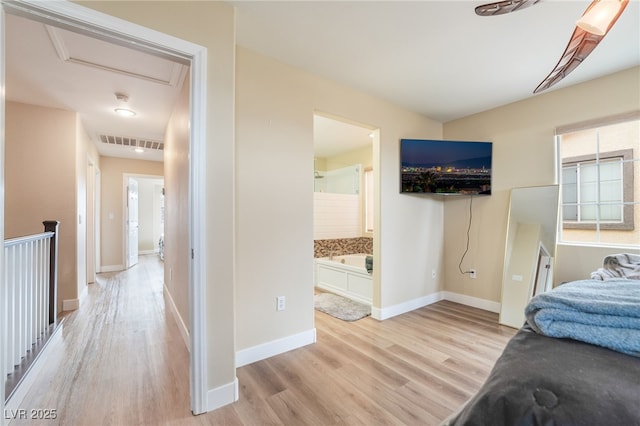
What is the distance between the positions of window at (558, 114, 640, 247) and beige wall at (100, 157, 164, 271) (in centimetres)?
748

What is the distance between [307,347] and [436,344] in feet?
3.90

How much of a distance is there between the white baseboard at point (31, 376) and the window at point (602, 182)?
4677mm

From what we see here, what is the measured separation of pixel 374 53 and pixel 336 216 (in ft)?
10.4

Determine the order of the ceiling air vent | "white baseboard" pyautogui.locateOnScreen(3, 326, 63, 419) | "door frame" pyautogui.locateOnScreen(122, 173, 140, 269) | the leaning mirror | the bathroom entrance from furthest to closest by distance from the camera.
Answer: "door frame" pyautogui.locateOnScreen(122, 173, 140, 269) < the bathroom entrance < the ceiling air vent < the leaning mirror < "white baseboard" pyautogui.locateOnScreen(3, 326, 63, 419)

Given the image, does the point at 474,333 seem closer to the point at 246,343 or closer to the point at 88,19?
the point at 246,343

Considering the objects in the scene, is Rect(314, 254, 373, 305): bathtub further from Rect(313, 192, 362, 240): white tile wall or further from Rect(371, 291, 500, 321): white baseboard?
Rect(313, 192, 362, 240): white tile wall

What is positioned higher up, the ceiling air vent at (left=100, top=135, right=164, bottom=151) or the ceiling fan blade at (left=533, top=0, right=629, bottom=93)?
the ceiling air vent at (left=100, top=135, right=164, bottom=151)

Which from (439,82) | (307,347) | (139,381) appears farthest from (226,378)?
(439,82)

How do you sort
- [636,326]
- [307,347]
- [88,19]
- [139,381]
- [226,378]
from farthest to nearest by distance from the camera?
[307,347] < [139,381] < [226,378] < [88,19] < [636,326]

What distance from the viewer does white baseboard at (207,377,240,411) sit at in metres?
1.66

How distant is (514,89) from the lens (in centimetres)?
290

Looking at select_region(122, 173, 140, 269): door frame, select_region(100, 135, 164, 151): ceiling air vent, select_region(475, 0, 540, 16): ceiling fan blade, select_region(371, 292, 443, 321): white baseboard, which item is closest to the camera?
select_region(475, 0, 540, 16): ceiling fan blade

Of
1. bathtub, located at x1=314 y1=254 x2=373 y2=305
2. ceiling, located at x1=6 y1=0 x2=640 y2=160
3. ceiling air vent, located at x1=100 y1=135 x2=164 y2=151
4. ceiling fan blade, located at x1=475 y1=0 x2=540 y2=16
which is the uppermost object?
ceiling, located at x1=6 y1=0 x2=640 y2=160

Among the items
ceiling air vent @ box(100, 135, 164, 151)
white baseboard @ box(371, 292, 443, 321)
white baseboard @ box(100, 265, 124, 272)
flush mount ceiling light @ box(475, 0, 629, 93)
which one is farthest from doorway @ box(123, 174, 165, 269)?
flush mount ceiling light @ box(475, 0, 629, 93)
